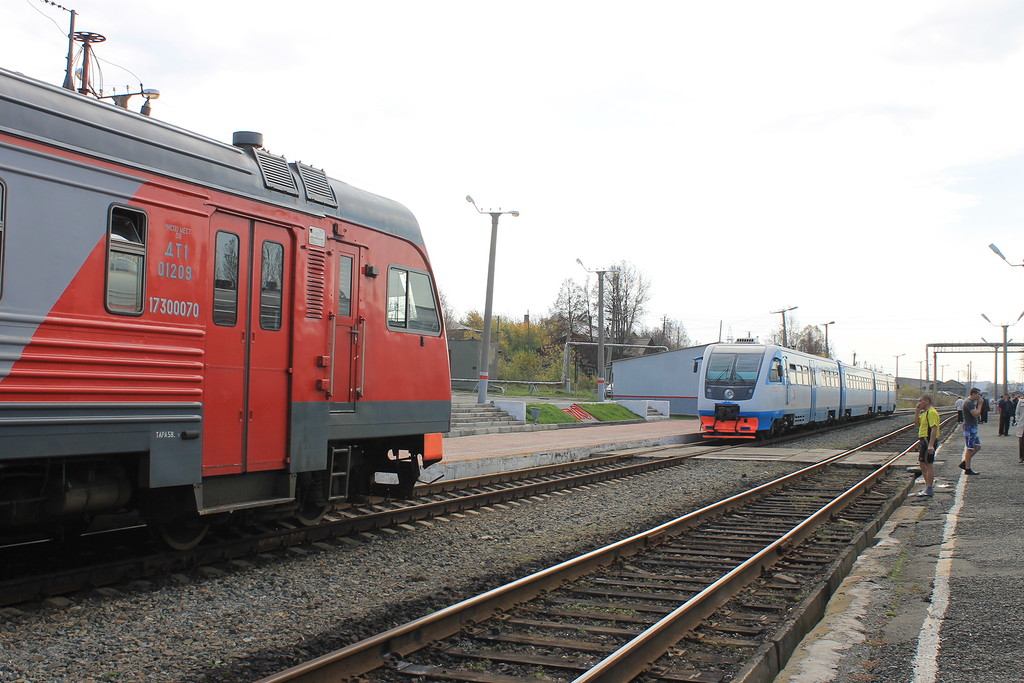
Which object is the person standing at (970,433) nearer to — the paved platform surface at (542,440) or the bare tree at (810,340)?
the paved platform surface at (542,440)

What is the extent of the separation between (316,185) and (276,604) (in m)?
4.19

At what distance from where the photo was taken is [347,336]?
8.92m

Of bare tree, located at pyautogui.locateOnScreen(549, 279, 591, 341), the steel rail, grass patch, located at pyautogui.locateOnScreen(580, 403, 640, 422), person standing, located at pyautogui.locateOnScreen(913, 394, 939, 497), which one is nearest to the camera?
the steel rail

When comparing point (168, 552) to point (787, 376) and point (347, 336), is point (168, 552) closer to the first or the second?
point (347, 336)

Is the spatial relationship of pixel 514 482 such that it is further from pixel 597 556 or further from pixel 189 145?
pixel 189 145

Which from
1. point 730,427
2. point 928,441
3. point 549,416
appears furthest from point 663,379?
point 928,441

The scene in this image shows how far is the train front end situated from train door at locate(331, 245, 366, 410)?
19381 mm

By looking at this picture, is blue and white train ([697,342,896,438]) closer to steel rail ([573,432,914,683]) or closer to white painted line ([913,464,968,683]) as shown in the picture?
white painted line ([913,464,968,683])

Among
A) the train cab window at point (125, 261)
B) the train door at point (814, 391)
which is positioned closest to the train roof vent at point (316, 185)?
the train cab window at point (125, 261)

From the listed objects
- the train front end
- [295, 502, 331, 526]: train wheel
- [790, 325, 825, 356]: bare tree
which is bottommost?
[295, 502, 331, 526]: train wheel

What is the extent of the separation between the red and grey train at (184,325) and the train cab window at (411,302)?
0.03 metres

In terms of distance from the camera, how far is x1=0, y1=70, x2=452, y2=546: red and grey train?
6.00 m

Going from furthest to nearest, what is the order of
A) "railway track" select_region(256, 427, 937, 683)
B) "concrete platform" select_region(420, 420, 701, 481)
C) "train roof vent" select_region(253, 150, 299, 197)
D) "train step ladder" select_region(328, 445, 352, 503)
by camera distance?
"concrete platform" select_region(420, 420, 701, 481), "train step ladder" select_region(328, 445, 352, 503), "train roof vent" select_region(253, 150, 299, 197), "railway track" select_region(256, 427, 937, 683)

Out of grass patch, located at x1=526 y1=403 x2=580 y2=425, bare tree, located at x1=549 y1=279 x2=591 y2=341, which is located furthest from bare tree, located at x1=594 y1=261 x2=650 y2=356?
grass patch, located at x1=526 y1=403 x2=580 y2=425
